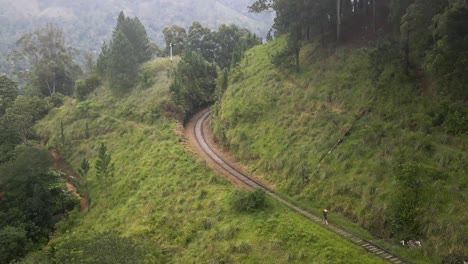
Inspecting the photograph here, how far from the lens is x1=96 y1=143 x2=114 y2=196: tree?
3725cm

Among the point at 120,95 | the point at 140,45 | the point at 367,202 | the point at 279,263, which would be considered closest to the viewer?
the point at 279,263

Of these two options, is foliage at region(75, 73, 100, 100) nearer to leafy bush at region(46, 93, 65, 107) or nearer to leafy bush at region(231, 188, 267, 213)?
leafy bush at region(46, 93, 65, 107)

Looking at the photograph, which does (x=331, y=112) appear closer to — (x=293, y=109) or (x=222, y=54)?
(x=293, y=109)

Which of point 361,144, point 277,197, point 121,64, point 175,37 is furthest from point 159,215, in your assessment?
point 175,37

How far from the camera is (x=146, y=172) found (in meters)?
38.1

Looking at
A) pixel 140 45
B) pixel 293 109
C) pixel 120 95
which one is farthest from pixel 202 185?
pixel 140 45

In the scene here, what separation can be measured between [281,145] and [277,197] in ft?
19.0

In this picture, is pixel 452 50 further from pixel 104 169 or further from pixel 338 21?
pixel 104 169

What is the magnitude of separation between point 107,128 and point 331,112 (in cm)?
2999

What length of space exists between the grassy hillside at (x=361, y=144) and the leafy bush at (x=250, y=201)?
124 inches

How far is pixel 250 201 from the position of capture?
1042 inches

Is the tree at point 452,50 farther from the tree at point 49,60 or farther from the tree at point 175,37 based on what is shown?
the tree at point 49,60

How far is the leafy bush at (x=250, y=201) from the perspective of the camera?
26.4 m

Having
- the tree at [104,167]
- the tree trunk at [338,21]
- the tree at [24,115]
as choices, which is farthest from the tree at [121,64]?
the tree trunk at [338,21]
